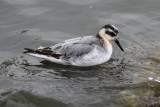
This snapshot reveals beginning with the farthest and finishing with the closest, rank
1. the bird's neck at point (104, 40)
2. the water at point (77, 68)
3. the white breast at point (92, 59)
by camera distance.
Result: the bird's neck at point (104, 40)
the white breast at point (92, 59)
the water at point (77, 68)

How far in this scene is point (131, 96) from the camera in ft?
23.2

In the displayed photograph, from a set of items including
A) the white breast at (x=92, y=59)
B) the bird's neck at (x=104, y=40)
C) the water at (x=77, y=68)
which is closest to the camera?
the water at (x=77, y=68)

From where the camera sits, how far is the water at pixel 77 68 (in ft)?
23.3

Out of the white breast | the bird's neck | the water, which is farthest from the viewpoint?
the bird's neck

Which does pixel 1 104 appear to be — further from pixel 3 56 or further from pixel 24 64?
pixel 3 56

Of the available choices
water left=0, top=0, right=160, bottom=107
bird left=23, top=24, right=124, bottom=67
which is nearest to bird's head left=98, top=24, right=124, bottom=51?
bird left=23, top=24, right=124, bottom=67

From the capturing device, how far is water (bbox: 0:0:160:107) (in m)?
7.10

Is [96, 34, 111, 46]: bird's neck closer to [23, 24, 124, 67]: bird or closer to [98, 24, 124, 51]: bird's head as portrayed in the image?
[98, 24, 124, 51]: bird's head

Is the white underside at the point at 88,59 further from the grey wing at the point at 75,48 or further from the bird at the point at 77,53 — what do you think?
the grey wing at the point at 75,48

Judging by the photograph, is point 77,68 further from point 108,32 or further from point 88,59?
point 108,32

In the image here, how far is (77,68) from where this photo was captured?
342 inches

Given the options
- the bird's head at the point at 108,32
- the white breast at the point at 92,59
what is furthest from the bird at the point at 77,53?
the bird's head at the point at 108,32

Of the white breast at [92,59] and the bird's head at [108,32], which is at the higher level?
the bird's head at [108,32]

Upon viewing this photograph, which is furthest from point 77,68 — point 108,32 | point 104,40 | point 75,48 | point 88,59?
point 108,32
